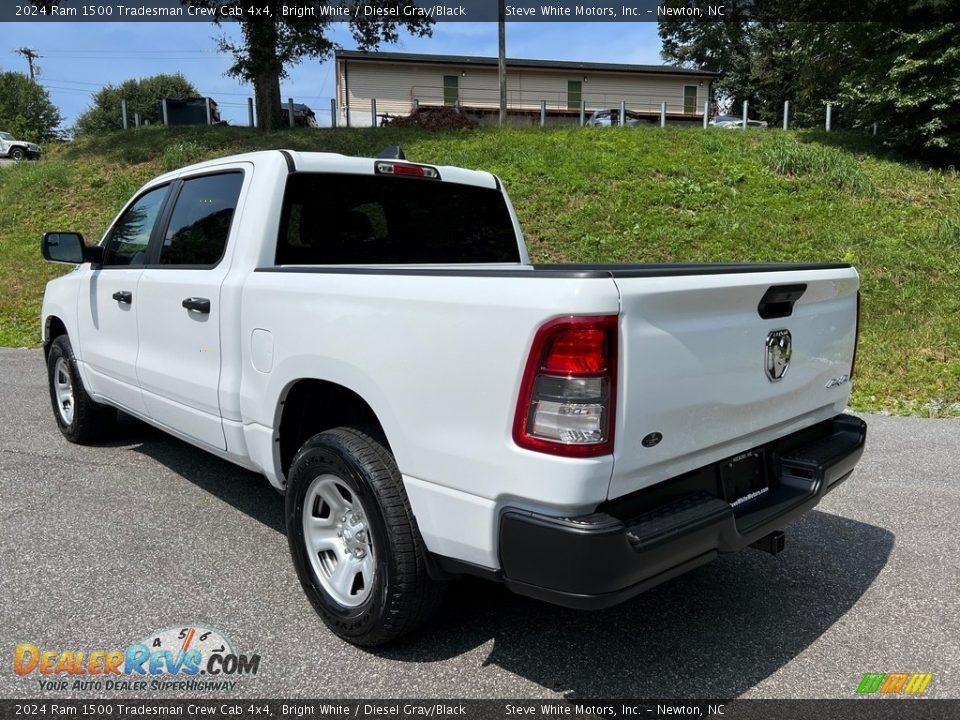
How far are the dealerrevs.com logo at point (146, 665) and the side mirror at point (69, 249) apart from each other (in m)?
2.48

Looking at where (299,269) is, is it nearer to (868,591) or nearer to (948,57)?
(868,591)

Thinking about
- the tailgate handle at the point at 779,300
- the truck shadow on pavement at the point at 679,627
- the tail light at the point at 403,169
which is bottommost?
the truck shadow on pavement at the point at 679,627

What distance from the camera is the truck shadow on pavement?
2641 mm

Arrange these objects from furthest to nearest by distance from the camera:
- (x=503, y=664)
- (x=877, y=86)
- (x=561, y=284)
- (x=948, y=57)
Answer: (x=877, y=86)
(x=948, y=57)
(x=503, y=664)
(x=561, y=284)

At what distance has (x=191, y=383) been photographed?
352cm

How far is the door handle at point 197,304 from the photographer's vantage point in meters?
3.34

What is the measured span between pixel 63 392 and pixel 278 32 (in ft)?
51.3

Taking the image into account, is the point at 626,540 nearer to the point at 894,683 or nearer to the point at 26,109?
the point at 894,683

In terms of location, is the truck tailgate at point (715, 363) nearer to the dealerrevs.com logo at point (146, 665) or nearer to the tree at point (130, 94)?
the dealerrevs.com logo at point (146, 665)

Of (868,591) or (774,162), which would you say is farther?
(774,162)

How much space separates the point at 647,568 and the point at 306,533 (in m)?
1.42

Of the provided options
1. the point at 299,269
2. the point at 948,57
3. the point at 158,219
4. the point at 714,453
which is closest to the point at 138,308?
the point at 158,219

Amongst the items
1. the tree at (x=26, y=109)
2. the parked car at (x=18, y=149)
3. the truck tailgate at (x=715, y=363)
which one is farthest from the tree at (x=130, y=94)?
the truck tailgate at (x=715, y=363)

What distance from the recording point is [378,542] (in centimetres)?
255
